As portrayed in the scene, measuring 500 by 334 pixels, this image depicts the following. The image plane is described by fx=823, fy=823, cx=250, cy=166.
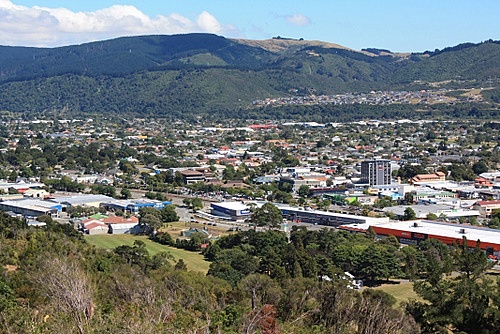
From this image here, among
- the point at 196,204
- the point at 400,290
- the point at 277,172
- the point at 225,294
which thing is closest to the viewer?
the point at 225,294

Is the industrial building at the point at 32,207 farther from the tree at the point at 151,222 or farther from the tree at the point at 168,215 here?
the tree at the point at 151,222

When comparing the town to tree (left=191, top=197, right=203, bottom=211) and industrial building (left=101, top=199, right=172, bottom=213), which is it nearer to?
industrial building (left=101, top=199, right=172, bottom=213)

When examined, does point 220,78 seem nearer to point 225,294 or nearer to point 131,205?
point 131,205

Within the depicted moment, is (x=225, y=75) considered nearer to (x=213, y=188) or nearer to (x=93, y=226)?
(x=213, y=188)

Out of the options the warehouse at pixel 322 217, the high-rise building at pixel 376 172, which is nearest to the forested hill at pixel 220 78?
the high-rise building at pixel 376 172

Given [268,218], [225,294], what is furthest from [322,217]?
[225,294]

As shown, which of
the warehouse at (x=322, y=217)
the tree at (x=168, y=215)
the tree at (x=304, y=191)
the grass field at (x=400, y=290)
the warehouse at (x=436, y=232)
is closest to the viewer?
the grass field at (x=400, y=290)
